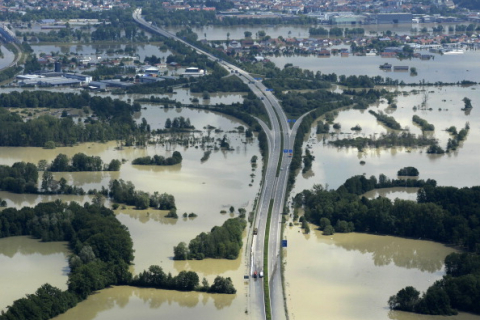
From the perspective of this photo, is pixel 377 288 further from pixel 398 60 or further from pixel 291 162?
pixel 398 60

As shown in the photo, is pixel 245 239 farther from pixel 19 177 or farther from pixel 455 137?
pixel 455 137

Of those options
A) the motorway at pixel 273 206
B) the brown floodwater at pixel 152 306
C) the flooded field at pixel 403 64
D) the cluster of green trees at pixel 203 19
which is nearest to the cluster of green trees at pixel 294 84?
the motorway at pixel 273 206

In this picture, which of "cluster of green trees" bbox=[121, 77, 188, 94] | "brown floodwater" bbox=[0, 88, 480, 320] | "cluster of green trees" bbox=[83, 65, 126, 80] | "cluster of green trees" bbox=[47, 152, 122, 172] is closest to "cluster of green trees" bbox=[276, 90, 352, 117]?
"brown floodwater" bbox=[0, 88, 480, 320]

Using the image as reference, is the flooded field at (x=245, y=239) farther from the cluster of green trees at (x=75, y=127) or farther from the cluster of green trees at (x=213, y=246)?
the cluster of green trees at (x=75, y=127)

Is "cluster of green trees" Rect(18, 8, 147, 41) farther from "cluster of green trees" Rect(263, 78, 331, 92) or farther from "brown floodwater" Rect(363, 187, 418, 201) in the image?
"brown floodwater" Rect(363, 187, 418, 201)

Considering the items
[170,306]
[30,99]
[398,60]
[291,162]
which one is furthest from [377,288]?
[398,60]

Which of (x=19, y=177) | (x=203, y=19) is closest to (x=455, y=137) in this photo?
(x=19, y=177)
